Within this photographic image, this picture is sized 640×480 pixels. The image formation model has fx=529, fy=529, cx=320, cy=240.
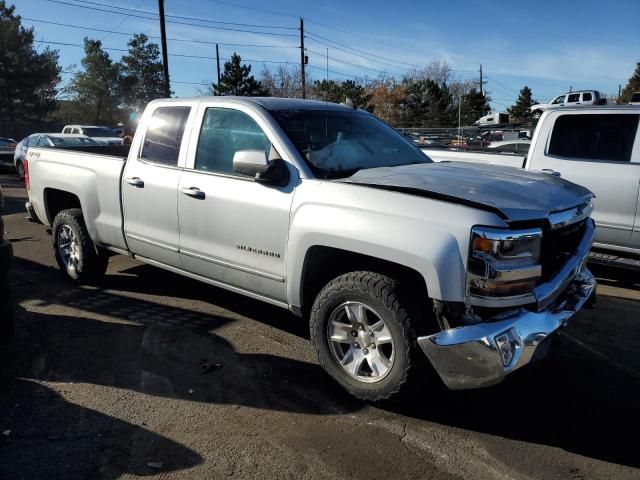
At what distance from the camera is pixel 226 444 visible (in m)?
2.97

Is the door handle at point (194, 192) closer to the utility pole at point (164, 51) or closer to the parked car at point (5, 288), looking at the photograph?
the parked car at point (5, 288)

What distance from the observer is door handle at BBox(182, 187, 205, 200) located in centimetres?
413

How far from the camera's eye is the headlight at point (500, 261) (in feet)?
9.07

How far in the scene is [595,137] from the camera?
6.07 metres

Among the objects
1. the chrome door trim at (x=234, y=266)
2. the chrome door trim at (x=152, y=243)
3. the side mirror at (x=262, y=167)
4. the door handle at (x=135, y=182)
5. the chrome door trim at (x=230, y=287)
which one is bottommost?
the chrome door trim at (x=230, y=287)

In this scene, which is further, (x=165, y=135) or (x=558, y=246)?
(x=165, y=135)

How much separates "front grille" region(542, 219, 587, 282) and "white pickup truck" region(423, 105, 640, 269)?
2123mm

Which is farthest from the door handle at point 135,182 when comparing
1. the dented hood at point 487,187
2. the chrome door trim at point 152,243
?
the dented hood at point 487,187

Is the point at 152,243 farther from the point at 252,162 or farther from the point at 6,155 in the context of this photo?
the point at 6,155

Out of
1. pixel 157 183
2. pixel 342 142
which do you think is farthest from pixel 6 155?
pixel 342 142

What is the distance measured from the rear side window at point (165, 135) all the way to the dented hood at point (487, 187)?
172 centimetres

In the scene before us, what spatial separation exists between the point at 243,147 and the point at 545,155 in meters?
4.02

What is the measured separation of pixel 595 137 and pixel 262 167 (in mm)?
4399

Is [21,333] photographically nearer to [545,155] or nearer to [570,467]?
[570,467]
